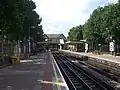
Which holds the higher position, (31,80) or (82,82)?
(31,80)

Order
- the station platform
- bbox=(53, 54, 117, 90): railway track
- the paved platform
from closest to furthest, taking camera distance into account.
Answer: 1. the paved platform
2. bbox=(53, 54, 117, 90): railway track
3. the station platform

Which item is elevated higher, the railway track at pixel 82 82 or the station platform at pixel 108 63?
the station platform at pixel 108 63

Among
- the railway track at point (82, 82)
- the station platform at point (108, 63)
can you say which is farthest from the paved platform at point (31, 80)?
the station platform at point (108, 63)

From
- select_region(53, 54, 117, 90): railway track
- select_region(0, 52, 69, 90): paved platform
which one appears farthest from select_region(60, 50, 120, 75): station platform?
select_region(0, 52, 69, 90): paved platform

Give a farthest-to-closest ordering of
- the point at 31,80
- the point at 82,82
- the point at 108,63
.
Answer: the point at 108,63, the point at 82,82, the point at 31,80

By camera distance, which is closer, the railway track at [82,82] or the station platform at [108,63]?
the railway track at [82,82]

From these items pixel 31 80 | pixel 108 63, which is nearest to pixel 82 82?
pixel 31 80

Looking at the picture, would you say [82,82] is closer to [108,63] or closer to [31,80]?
[31,80]

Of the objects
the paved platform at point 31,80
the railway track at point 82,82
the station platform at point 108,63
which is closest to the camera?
→ the paved platform at point 31,80

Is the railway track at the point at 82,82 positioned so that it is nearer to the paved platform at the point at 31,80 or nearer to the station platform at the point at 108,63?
the paved platform at the point at 31,80

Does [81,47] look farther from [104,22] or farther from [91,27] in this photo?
[104,22]

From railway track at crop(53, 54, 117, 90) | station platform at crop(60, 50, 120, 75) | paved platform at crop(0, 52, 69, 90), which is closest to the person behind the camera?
paved platform at crop(0, 52, 69, 90)

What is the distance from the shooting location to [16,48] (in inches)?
2152

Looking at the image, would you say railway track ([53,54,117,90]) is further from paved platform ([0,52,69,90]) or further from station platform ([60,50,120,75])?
station platform ([60,50,120,75])
